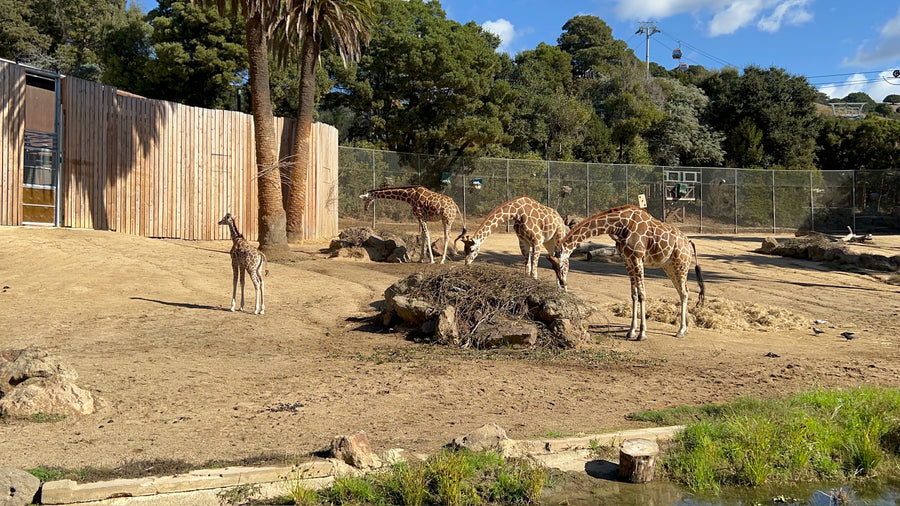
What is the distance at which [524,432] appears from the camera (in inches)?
302

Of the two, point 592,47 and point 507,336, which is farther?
point 592,47

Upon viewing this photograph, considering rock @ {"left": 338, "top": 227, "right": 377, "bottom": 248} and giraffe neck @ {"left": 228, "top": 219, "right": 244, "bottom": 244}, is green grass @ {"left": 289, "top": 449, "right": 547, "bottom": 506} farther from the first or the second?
rock @ {"left": 338, "top": 227, "right": 377, "bottom": 248}

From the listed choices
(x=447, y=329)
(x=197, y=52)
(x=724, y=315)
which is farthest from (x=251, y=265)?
(x=197, y=52)

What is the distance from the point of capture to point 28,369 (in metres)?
8.02

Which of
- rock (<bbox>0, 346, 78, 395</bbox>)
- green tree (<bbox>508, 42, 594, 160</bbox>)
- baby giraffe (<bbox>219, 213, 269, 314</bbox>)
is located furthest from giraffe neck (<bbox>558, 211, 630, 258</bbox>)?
green tree (<bbox>508, 42, 594, 160</bbox>)

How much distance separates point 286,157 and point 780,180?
2681 cm

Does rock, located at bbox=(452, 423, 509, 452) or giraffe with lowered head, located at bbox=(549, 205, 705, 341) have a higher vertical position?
giraffe with lowered head, located at bbox=(549, 205, 705, 341)

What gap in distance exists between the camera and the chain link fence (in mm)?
34312

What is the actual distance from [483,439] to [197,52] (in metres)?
32.1

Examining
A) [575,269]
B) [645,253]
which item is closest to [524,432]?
[645,253]

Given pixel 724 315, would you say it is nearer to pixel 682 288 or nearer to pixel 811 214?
pixel 682 288

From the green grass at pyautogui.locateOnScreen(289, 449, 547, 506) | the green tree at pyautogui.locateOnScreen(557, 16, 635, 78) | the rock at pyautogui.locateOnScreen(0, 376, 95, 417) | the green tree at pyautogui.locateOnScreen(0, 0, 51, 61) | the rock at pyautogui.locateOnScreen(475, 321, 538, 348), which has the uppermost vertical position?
the green tree at pyautogui.locateOnScreen(557, 16, 635, 78)

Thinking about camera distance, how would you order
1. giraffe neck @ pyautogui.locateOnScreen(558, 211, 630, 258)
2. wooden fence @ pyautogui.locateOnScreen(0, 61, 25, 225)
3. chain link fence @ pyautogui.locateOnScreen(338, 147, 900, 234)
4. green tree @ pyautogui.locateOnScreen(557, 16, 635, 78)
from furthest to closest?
green tree @ pyautogui.locateOnScreen(557, 16, 635, 78)
chain link fence @ pyautogui.locateOnScreen(338, 147, 900, 234)
wooden fence @ pyautogui.locateOnScreen(0, 61, 25, 225)
giraffe neck @ pyautogui.locateOnScreen(558, 211, 630, 258)

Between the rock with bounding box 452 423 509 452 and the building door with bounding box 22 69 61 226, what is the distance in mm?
16474
